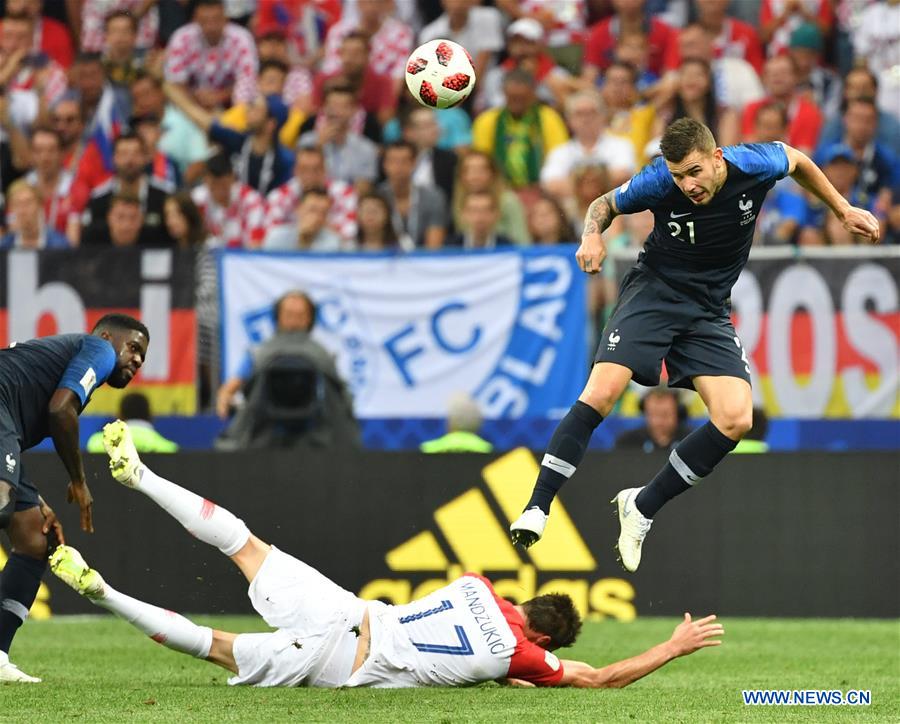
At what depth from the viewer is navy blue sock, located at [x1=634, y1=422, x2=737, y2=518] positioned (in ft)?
29.2

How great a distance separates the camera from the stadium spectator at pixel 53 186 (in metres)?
15.9

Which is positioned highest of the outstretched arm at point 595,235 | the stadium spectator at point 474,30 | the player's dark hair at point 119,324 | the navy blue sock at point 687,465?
the stadium spectator at point 474,30

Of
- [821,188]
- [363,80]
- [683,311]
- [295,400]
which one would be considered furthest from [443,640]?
[363,80]

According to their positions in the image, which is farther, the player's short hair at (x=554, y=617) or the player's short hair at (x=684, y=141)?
the player's short hair at (x=554, y=617)

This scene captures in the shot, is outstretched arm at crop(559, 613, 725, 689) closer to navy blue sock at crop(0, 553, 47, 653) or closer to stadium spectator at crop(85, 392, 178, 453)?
navy blue sock at crop(0, 553, 47, 653)

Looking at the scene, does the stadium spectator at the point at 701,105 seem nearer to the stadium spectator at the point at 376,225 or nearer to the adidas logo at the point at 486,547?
the stadium spectator at the point at 376,225

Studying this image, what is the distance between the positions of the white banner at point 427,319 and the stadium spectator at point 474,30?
3611 mm

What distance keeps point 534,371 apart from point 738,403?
4.89 metres

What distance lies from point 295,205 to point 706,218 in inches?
284

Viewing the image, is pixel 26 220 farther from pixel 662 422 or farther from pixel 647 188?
pixel 647 188

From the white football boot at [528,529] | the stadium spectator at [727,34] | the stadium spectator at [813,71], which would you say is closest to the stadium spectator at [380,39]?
the stadium spectator at [727,34]

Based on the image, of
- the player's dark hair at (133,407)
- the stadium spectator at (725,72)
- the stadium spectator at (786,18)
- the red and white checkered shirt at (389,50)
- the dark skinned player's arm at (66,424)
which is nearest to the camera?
the dark skinned player's arm at (66,424)

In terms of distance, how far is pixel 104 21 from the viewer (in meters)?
17.7

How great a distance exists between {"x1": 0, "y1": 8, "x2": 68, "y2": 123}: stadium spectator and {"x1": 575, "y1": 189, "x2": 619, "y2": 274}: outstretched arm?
9404mm
